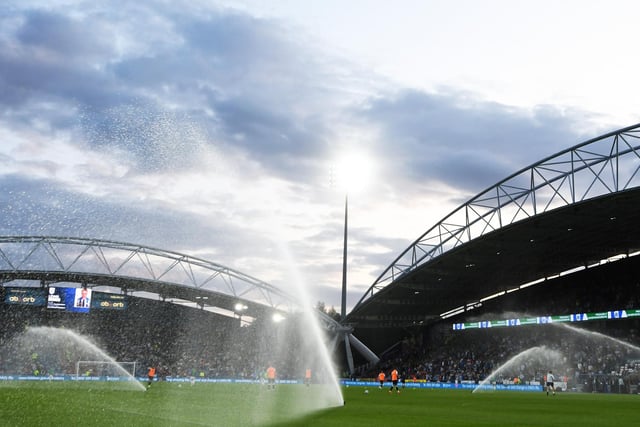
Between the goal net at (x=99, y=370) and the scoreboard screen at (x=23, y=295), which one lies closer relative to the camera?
the goal net at (x=99, y=370)

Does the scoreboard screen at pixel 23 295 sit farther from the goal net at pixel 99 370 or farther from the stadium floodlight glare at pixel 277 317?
the stadium floodlight glare at pixel 277 317

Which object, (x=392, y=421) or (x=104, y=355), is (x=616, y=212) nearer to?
(x=392, y=421)

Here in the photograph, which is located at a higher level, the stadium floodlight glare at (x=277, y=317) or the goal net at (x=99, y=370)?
the stadium floodlight glare at (x=277, y=317)

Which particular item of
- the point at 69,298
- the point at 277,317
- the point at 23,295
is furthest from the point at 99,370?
the point at 277,317

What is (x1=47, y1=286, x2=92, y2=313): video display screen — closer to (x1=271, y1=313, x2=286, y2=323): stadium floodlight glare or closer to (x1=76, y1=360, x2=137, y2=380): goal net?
(x1=76, y1=360, x2=137, y2=380): goal net

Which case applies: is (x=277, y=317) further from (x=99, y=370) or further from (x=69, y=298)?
(x=69, y=298)

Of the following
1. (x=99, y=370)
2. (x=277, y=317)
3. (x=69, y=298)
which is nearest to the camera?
(x=69, y=298)

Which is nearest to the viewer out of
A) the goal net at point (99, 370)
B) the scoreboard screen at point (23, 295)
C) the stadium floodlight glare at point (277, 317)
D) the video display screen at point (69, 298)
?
the goal net at point (99, 370)

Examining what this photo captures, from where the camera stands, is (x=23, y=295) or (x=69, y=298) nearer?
(x=69, y=298)

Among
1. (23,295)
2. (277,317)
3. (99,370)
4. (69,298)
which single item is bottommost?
(99,370)

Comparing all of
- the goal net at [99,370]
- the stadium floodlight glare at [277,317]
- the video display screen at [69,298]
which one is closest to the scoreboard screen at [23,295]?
the video display screen at [69,298]

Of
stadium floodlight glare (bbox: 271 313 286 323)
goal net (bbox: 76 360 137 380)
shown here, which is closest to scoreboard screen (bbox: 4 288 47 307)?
goal net (bbox: 76 360 137 380)

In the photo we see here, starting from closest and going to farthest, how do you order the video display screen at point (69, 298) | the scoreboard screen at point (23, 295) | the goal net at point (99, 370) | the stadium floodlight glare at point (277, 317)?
the goal net at point (99, 370) → the video display screen at point (69, 298) → the scoreboard screen at point (23, 295) → the stadium floodlight glare at point (277, 317)

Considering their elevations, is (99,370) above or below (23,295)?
below
